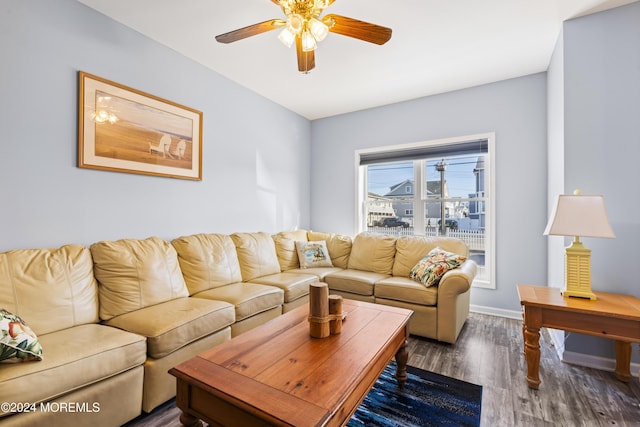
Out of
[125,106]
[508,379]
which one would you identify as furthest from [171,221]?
[508,379]

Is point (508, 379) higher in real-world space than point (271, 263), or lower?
lower

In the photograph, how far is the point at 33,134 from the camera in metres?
1.97

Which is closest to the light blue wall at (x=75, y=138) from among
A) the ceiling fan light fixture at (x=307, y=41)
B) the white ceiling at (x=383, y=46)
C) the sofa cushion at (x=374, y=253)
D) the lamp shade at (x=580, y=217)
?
the white ceiling at (x=383, y=46)

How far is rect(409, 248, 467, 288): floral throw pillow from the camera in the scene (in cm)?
284

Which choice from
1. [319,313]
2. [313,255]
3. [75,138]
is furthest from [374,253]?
[75,138]

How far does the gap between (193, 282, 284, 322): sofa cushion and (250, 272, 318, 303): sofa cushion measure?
0.08 meters

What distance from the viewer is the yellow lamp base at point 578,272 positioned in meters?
2.06

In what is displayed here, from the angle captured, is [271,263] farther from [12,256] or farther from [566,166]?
[566,166]

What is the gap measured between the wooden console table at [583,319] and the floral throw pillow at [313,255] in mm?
2144

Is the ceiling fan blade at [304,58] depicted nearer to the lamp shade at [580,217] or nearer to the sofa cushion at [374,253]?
the lamp shade at [580,217]

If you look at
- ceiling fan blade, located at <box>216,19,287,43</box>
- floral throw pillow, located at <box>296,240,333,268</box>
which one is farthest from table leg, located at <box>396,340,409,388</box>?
ceiling fan blade, located at <box>216,19,287,43</box>

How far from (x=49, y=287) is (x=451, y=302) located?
9.63 ft

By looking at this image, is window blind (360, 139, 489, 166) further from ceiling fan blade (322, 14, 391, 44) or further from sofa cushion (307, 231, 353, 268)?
ceiling fan blade (322, 14, 391, 44)

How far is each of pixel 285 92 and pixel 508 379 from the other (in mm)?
3643
